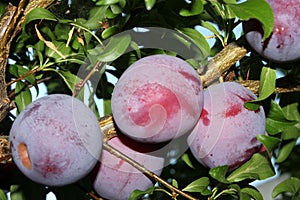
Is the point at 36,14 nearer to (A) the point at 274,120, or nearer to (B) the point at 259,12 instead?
(B) the point at 259,12

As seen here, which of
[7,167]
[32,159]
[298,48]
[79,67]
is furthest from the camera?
[79,67]

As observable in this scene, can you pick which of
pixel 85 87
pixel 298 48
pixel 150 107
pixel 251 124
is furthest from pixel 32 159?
pixel 298 48

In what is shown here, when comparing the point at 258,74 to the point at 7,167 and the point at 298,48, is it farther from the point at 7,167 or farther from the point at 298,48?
the point at 7,167

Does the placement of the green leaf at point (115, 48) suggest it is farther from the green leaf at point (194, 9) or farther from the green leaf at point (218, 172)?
the green leaf at point (218, 172)

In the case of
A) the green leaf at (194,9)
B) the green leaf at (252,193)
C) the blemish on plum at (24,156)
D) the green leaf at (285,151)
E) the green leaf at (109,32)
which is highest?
the green leaf at (194,9)

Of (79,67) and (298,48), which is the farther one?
(79,67)

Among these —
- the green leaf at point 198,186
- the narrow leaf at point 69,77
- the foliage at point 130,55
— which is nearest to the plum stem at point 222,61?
the foliage at point 130,55

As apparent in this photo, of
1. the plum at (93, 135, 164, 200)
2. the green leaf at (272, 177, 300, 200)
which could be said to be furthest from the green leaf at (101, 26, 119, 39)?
the green leaf at (272, 177, 300, 200)
